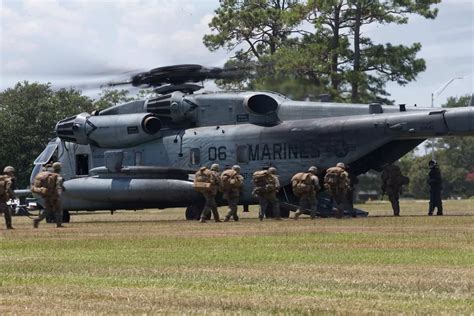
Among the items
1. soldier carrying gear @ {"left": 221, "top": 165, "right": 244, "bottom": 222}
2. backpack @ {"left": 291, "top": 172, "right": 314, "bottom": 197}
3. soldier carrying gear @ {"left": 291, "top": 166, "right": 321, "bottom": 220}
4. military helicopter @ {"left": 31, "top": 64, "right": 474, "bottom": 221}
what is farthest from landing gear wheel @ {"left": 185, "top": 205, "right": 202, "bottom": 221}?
backpack @ {"left": 291, "top": 172, "right": 314, "bottom": 197}

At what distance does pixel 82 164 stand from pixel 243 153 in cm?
644

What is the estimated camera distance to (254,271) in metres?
15.7

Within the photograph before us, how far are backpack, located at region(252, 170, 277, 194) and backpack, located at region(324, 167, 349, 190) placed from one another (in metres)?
1.47

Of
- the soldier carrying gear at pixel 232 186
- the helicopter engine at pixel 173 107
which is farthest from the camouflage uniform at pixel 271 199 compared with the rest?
the helicopter engine at pixel 173 107

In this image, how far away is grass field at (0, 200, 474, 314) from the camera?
1180cm

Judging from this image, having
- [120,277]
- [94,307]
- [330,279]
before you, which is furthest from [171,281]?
[94,307]

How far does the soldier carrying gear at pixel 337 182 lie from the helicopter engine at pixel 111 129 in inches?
268

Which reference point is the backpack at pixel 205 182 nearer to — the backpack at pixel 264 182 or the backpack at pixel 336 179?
the backpack at pixel 264 182

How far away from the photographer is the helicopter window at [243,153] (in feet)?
112

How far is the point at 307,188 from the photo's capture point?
3153 cm

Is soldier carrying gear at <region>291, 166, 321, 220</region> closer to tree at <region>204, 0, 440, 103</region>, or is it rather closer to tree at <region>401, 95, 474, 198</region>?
tree at <region>204, 0, 440, 103</region>

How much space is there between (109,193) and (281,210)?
5.34 metres

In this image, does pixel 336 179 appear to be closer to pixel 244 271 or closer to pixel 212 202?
pixel 212 202

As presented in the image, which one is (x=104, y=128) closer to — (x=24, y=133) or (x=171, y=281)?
(x=171, y=281)
